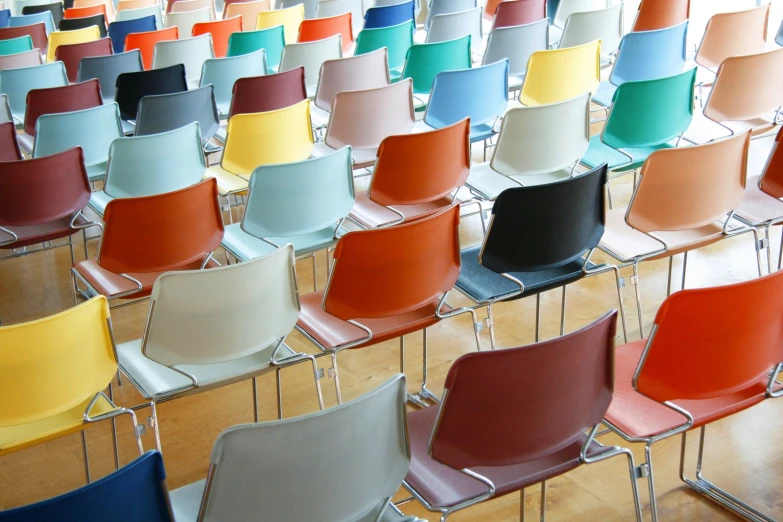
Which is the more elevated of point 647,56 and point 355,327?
point 647,56

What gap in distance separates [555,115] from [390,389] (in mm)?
2649

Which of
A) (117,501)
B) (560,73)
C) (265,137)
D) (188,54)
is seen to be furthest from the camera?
(188,54)

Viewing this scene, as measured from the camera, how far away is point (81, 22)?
8336mm

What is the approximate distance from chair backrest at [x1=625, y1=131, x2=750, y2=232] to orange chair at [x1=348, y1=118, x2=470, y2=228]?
0.90 meters

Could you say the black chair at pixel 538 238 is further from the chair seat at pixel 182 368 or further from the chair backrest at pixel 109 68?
the chair backrest at pixel 109 68

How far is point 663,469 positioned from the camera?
13.3ft

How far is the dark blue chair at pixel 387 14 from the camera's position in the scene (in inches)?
318

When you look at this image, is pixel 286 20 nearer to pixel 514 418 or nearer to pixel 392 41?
pixel 392 41

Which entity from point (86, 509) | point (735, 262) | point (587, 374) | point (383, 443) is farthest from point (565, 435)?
point (735, 262)

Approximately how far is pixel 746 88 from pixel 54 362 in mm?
4029

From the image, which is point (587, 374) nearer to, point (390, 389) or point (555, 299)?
point (390, 389)

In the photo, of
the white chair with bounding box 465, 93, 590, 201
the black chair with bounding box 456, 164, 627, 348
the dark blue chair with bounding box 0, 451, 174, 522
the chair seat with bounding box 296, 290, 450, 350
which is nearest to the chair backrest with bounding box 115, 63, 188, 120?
the white chair with bounding box 465, 93, 590, 201

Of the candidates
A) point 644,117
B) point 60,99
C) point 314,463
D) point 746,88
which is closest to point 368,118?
point 644,117

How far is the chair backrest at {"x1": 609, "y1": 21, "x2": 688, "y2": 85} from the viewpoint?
639cm
